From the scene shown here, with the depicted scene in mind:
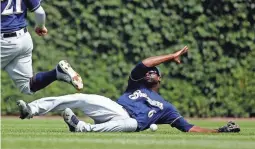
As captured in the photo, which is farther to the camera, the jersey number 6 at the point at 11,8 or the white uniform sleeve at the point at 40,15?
the white uniform sleeve at the point at 40,15

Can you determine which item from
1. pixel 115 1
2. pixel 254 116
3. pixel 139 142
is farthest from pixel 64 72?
pixel 254 116

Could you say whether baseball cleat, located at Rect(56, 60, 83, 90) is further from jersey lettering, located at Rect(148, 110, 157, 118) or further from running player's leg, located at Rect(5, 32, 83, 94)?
jersey lettering, located at Rect(148, 110, 157, 118)

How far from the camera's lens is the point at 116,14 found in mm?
16844

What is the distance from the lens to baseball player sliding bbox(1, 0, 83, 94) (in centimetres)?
1104

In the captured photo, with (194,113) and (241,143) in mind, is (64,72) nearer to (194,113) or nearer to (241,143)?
(241,143)

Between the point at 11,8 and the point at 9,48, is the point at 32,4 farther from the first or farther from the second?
the point at 9,48

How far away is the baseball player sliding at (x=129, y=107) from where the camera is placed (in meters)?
10.7

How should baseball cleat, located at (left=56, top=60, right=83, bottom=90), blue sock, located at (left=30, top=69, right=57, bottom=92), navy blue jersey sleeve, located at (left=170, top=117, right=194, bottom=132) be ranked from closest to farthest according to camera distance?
navy blue jersey sleeve, located at (left=170, top=117, right=194, bottom=132)
baseball cleat, located at (left=56, top=60, right=83, bottom=90)
blue sock, located at (left=30, top=69, right=57, bottom=92)

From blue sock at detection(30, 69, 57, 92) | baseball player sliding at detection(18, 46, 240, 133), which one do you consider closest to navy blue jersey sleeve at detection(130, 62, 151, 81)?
baseball player sliding at detection(18, 46, 240, 133)

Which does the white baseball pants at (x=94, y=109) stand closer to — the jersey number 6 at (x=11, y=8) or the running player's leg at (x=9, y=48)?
the running player's leg at (x=9, y=48)

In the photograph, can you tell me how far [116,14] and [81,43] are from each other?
32.6 inches

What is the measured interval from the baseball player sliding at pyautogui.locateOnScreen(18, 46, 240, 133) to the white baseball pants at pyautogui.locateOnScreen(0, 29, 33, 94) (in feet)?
2.68

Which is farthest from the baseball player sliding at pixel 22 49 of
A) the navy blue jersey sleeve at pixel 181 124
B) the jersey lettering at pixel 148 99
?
the navy blue jersey sleeve at pixel 181 124

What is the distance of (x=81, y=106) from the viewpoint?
10.8m
